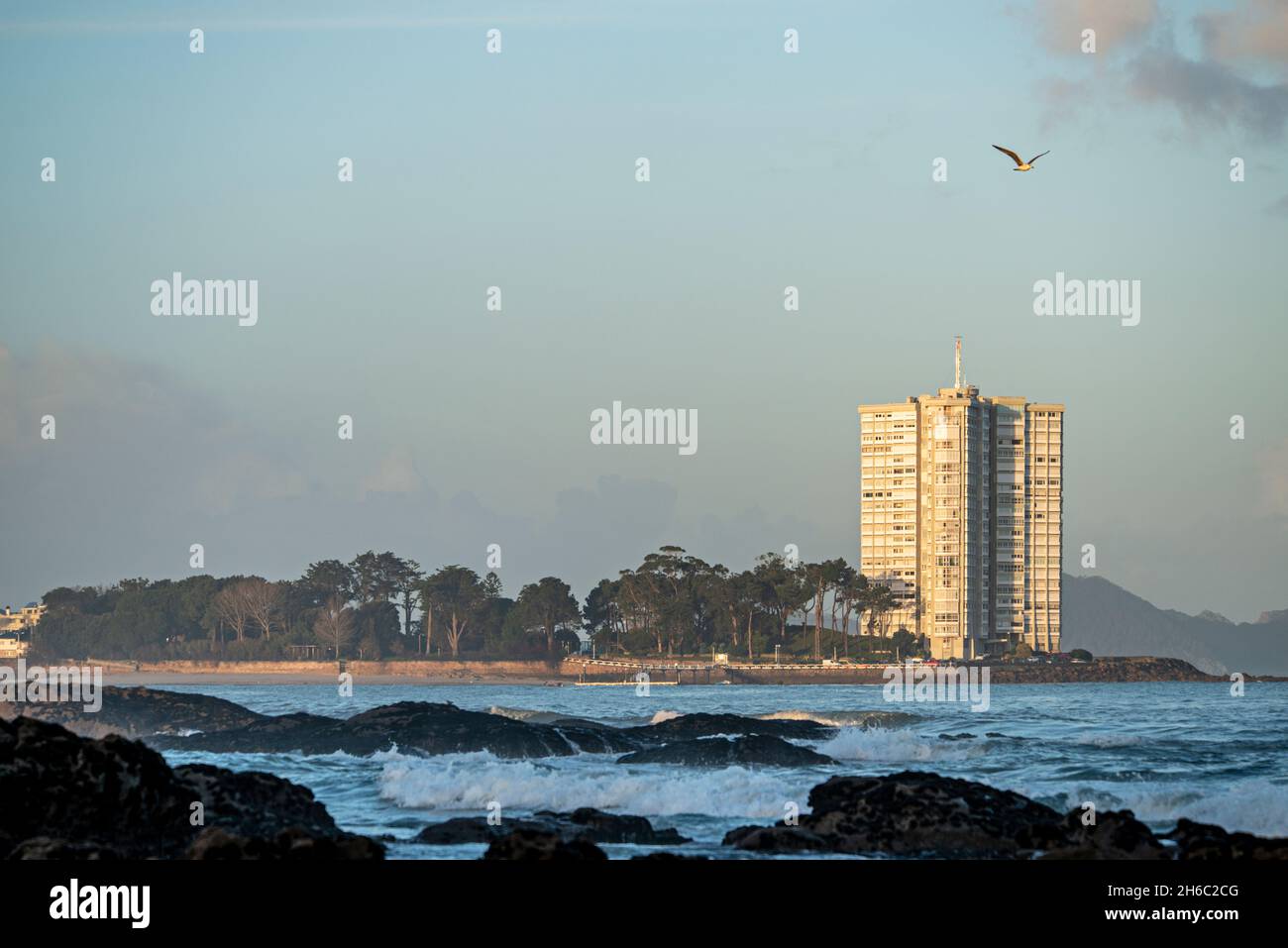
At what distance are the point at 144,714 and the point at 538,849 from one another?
4119cm

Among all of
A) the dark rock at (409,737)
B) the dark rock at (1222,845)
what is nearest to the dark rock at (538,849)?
the dark rock at (1222,845)

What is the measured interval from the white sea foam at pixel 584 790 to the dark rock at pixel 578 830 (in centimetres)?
464

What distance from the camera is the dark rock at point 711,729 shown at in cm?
5594

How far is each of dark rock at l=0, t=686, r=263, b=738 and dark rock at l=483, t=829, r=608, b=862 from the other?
35.4m

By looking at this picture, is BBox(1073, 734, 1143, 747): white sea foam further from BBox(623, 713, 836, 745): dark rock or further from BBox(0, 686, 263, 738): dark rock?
BBox(0, 686, 263, 738): dark rock

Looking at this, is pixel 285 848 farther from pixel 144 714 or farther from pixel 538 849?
pixel 144 714

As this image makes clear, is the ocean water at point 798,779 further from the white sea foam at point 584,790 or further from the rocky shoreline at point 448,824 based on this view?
the rocky shoreline at point 448,824

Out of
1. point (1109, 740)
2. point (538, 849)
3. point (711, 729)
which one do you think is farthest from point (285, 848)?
point (1109, 740)

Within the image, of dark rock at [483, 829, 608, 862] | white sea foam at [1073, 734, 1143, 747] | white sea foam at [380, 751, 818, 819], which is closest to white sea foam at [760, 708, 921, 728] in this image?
white sea foam at [1073, 734, 1143, 747]

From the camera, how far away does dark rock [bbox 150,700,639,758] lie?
50969mm
